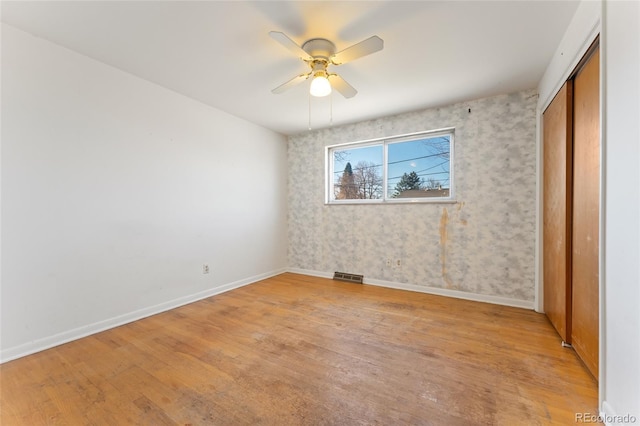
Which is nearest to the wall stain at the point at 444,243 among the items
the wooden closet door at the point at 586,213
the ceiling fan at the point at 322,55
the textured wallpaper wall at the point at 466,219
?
the textured wallpaper wall at the point at 466,219

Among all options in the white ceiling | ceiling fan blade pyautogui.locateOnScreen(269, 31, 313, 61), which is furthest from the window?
ceiling fan blade pyautogui.locateOnScreen(269, 31, 313, 61)

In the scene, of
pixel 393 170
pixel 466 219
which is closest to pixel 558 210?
pixel 466 219

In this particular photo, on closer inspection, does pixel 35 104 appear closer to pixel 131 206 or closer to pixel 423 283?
pixel 131 206

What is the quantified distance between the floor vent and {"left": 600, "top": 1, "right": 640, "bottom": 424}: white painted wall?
9.23ft

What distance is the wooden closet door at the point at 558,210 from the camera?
6.67 ft

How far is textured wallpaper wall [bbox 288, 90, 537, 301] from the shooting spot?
2.96 metres

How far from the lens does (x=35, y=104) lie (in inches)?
81.1

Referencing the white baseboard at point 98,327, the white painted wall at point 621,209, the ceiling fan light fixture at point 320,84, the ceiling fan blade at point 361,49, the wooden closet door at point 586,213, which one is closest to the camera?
the white painted wall at point 621,209

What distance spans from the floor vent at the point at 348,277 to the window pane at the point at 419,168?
1.39m

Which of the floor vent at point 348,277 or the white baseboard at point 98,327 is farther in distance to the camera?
the floor vent at point 348,277

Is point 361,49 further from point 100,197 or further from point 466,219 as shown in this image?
point 100,197

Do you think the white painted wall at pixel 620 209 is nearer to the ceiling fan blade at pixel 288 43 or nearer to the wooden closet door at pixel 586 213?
the wooden closet door at pixel 586 213

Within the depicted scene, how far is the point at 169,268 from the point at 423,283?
10.9 ft

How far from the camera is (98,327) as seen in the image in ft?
7.77
